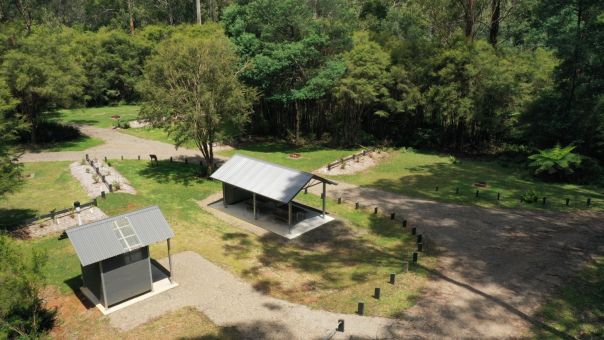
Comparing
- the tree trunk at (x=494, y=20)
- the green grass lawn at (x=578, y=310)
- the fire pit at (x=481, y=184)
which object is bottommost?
the green grass lawn at (x=578, y=310)

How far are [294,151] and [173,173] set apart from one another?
1264 centimetres

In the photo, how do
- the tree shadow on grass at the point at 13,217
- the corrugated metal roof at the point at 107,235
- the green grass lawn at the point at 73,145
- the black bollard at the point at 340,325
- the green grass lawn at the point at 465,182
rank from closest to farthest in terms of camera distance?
the black bollard at the point at 340,325
the corrugated metal roof at the point at 107,235
the tree shadow on grass at the point at 13,217
the green grass lawn at the point at 465,182
the green grass lawn at the point at 73,145

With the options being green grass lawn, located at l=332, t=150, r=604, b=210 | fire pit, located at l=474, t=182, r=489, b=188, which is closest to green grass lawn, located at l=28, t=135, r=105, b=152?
green grass lawn, located at l=332, t=150, r=604, b=210

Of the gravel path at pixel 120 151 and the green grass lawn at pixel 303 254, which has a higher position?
the gravel path at pixel 120 151

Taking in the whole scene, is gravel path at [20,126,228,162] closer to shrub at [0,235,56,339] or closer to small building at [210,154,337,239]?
small building at [210,154,337,239]

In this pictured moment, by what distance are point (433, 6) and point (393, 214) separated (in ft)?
90.4

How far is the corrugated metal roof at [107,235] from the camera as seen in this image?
1501 cm

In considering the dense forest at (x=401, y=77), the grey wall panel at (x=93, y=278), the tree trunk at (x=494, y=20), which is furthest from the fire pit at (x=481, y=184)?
the grey wall panel at (x=93, y=278)

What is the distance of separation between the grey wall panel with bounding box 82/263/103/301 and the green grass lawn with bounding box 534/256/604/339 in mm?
15817

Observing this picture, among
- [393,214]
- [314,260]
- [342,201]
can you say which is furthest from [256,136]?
[314,260]

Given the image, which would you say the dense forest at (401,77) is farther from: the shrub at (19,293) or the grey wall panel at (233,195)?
the shrub at (19,293)

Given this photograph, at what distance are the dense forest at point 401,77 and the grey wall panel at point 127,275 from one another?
15468 mm

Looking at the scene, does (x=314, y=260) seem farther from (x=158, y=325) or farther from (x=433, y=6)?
(x=433, y=6)

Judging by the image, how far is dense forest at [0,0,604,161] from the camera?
104 feet
